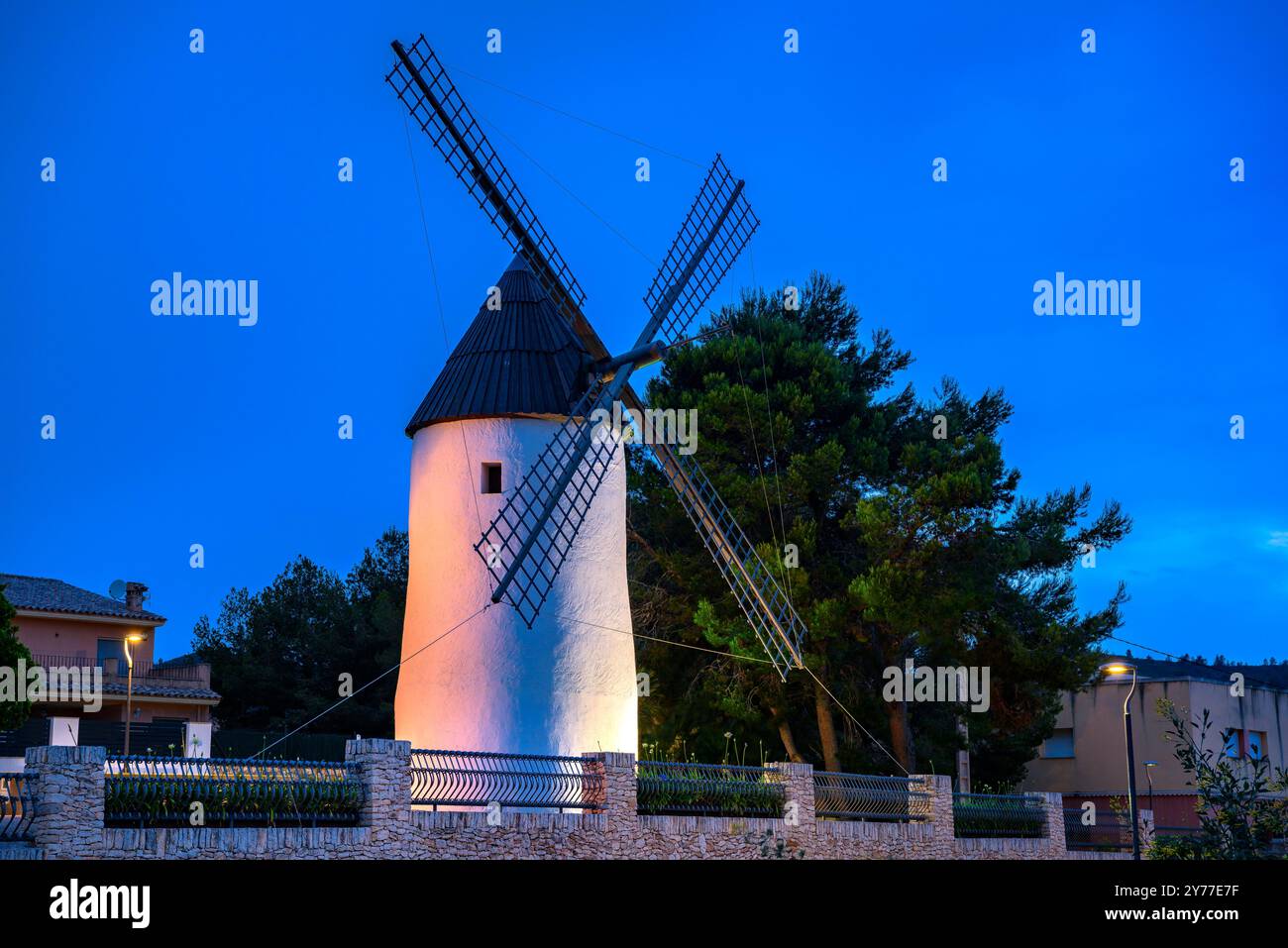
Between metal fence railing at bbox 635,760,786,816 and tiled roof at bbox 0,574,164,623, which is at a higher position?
tiled roof at bbox 0,574,164,623

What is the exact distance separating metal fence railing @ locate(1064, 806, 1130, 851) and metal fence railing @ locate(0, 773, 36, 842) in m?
20.7

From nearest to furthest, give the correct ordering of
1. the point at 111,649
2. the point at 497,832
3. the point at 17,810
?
the point at 17,810
the point at 497,832
the point at 111,649

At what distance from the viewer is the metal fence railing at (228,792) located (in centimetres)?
1512

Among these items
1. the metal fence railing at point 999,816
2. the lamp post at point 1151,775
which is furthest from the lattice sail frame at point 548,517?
the lamp post at point 1151,775

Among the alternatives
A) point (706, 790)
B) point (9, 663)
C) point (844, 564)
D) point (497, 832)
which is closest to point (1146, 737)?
point (844, 564)

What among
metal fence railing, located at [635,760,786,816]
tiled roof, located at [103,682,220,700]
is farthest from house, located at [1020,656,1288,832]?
tiled roof, located at [103,682,220,700]

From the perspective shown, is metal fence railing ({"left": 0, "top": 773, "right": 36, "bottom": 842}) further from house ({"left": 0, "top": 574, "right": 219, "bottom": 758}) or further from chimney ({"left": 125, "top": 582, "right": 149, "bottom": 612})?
chimney ({"left": 125, "top": 582, "right": 149, "bottom": 612})

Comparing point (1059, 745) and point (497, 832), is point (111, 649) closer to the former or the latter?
point (497, 832)

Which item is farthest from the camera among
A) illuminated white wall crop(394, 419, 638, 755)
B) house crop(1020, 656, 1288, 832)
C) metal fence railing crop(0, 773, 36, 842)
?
house crop(1020, 656, 1288, 832)

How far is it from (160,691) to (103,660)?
2695mm

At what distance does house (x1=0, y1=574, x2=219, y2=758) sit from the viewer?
40.0 m

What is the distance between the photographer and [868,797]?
24250 millimetres
